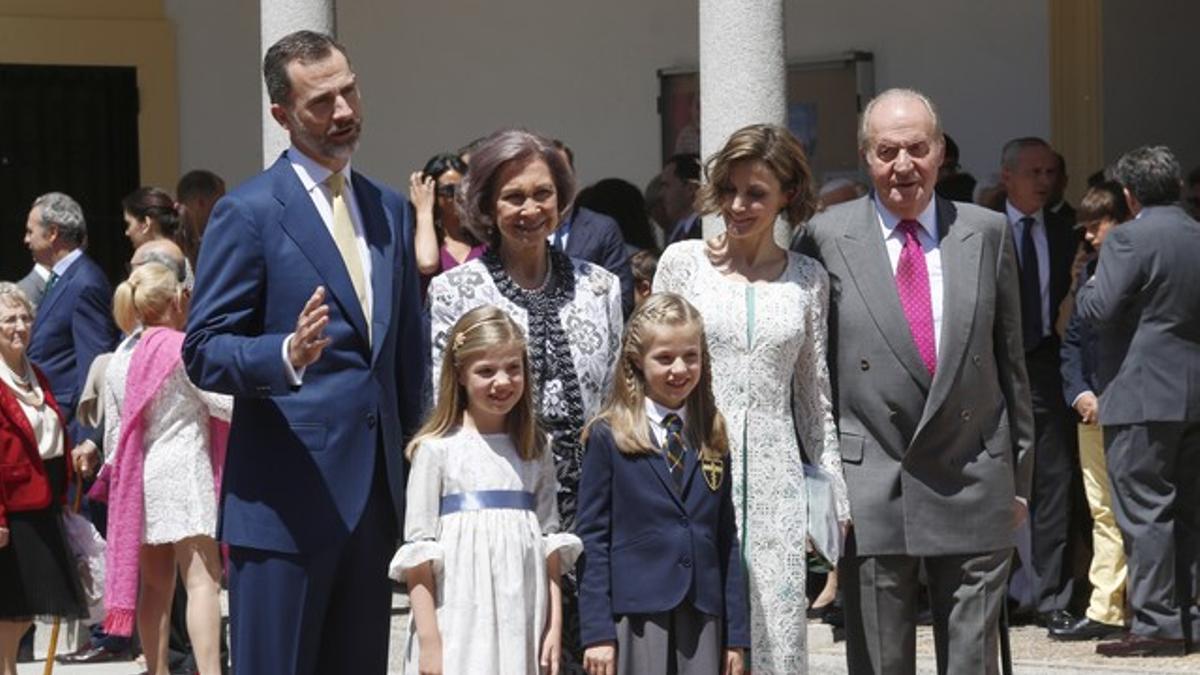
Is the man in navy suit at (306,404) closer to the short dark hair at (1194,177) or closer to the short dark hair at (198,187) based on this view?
the short dark hair at (1194,177)

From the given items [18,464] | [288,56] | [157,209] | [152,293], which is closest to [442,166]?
[152,293]

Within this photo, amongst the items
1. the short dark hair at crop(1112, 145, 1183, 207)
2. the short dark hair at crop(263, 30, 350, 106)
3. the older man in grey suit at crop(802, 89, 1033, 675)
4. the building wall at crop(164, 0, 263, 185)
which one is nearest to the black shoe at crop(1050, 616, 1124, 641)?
the short dark hair at crop(1112, 145, 1183, 207)

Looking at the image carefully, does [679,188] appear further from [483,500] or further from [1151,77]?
[483,500]

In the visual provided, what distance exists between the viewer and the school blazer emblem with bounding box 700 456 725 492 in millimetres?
6152

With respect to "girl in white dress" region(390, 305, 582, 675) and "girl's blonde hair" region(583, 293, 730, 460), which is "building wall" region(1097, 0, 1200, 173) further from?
"girl in white dress" region(390, 305, 582, 675)

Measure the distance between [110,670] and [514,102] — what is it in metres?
5.17

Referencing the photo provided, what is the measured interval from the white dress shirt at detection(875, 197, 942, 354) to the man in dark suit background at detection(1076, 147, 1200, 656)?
3123 millimetres

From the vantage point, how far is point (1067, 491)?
1050 cm

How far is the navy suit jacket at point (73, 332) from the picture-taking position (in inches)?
439

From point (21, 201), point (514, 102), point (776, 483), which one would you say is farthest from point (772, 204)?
point (21, 201)

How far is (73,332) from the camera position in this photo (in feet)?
36.9

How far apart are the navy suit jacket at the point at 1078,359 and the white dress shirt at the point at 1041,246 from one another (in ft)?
0.92

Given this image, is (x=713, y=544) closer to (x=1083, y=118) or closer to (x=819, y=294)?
(x=819, y=294)

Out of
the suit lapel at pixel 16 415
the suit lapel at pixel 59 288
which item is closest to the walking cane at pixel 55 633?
the suit lapel at pixel 16 415
